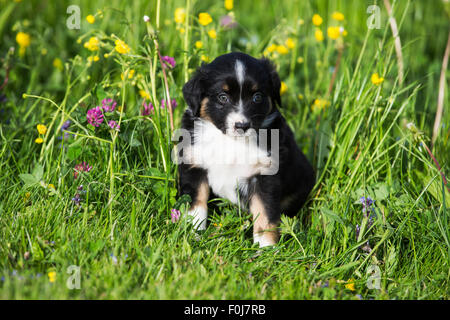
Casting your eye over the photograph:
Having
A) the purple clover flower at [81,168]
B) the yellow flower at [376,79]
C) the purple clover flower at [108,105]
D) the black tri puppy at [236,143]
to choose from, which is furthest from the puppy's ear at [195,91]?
the yellow flower at [376,79]

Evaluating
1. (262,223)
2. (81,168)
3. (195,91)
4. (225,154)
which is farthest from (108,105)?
(262,223)

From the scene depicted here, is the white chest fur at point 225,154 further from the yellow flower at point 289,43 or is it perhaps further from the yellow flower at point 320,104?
the yellow flower at point 289,43

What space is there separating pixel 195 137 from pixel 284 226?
0.82m

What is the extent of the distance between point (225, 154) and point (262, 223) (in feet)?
1.66

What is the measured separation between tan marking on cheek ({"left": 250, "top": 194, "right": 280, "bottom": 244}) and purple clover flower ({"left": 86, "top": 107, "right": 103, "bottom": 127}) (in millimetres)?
1157

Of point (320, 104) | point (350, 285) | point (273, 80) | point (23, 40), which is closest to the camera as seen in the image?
point (350, 285)

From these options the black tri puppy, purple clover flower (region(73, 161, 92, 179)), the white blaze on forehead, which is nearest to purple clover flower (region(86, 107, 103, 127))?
purple clover flower (region(73, 161, 92, 179))

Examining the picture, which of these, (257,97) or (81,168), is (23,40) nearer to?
(81,168)

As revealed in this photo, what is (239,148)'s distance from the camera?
3.33m

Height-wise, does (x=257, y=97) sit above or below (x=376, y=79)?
below

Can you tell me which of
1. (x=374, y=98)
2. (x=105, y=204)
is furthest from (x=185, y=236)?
(x=374, y=98)

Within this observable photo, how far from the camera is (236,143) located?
334 cm

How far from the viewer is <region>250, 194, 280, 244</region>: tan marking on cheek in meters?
3.23
